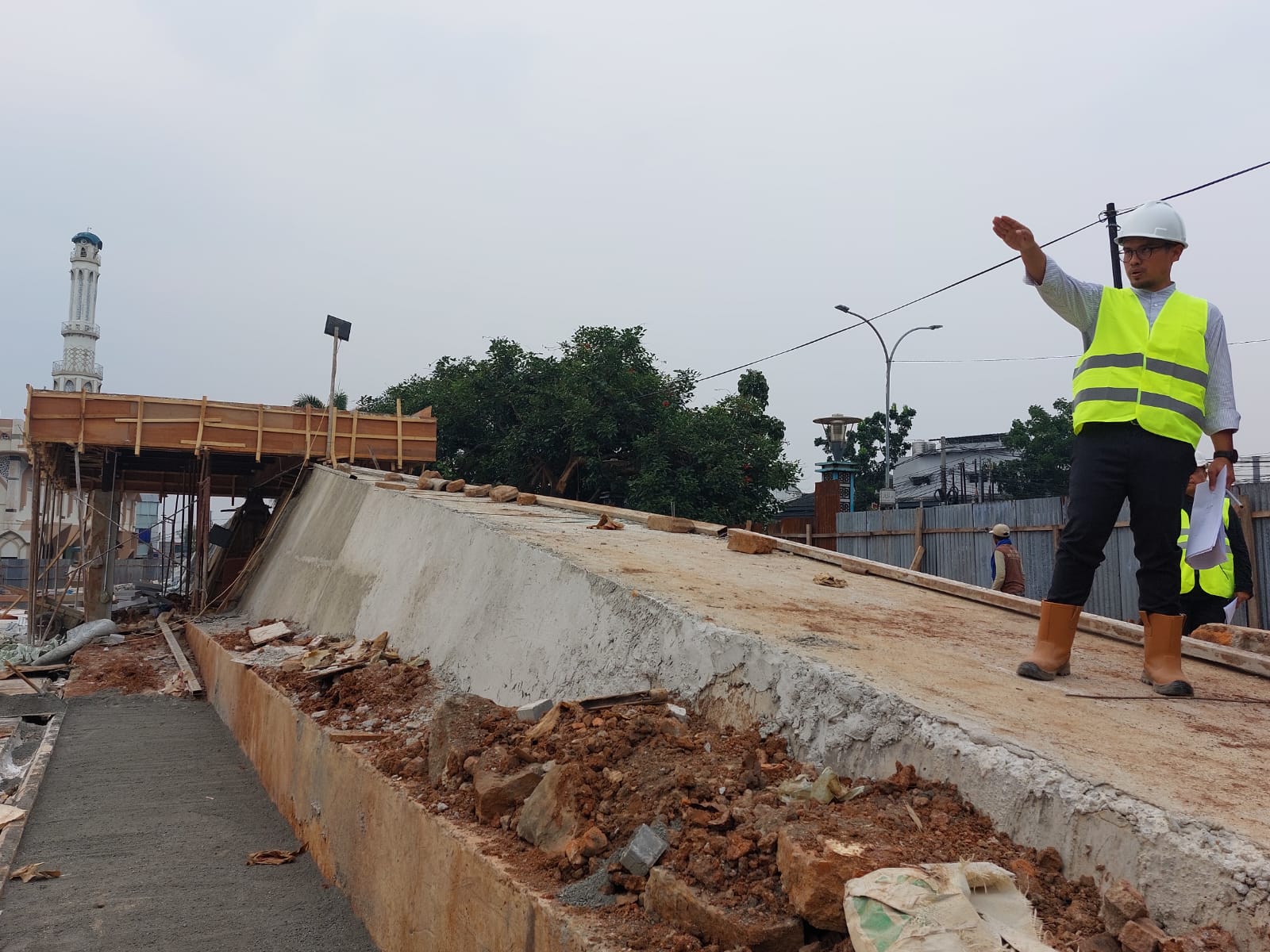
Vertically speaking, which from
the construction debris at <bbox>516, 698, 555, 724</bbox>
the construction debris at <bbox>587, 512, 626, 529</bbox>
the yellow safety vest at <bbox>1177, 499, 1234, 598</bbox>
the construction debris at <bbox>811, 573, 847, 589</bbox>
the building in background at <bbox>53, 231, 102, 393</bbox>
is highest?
the building in background at <bbox>53, 231, 102, 393</bbox>

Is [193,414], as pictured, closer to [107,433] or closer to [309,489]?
[107,433]

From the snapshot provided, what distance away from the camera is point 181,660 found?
1080 centimetres

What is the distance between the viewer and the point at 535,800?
3156mm

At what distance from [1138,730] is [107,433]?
46.9 ft

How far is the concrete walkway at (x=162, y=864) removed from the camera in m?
4.25

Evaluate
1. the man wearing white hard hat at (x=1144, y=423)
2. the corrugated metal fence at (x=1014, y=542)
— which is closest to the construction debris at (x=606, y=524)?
the man wearing white hard hat at (x=1144, y=423)

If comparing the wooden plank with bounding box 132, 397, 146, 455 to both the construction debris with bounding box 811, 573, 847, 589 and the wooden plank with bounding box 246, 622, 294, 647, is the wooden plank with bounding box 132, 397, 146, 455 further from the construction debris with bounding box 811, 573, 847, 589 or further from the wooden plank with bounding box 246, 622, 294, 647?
the construction debris with bounding box 811, 573, 847, 589

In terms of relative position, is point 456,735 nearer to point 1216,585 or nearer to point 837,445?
point 1216,585

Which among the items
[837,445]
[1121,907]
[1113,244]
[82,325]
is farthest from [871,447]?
[82,325]

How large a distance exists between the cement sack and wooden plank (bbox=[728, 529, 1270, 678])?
8.04 feet

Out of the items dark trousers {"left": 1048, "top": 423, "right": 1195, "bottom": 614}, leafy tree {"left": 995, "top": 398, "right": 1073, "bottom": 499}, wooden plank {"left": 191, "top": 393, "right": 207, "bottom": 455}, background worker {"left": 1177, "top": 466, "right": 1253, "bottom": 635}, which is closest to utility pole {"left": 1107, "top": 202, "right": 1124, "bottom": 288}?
background worker {"left": 1177, "top": 466, "right": 1253, "bottom": 635}

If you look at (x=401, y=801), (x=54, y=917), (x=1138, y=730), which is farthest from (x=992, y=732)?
(x=54, y=917)

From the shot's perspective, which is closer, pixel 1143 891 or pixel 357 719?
pixel 1143 891

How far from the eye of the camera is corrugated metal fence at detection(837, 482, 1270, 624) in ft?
29.0
